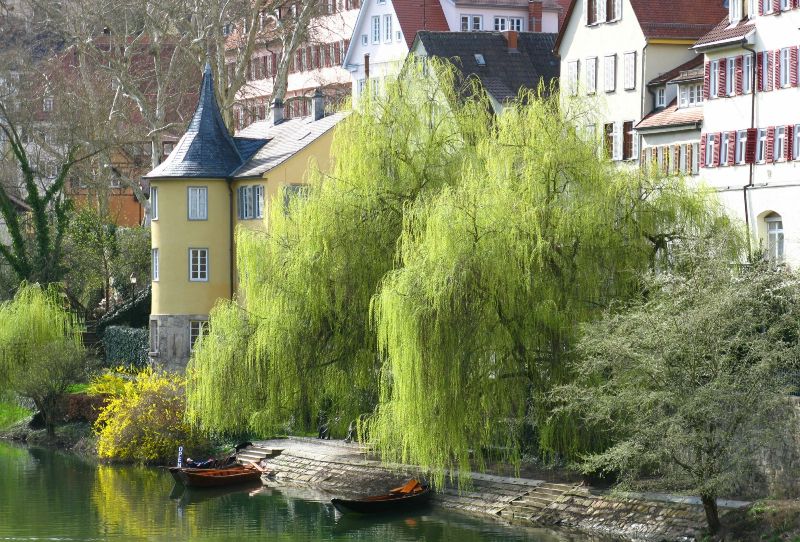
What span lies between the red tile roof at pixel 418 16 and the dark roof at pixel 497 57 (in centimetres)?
1701

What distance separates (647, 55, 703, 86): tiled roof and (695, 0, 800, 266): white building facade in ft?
11.3

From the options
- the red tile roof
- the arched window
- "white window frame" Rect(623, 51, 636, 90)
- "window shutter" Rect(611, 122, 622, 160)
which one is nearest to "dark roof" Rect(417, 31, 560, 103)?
"window shutter" Rect(611, 122, 622, 160)

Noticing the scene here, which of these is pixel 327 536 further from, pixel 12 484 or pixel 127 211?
pixel 127 211

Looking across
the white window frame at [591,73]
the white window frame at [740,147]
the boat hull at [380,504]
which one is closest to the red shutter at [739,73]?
the white window frame at [740,147]

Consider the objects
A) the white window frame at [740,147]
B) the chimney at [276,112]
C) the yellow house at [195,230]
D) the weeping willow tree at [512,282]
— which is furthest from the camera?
the chimney at [276,112]

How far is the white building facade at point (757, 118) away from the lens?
156 feet

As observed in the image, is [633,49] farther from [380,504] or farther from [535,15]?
[535,15]

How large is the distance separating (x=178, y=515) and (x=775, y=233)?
62.8 ft

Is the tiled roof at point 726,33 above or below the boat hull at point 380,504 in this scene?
above

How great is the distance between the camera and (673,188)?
4022cm

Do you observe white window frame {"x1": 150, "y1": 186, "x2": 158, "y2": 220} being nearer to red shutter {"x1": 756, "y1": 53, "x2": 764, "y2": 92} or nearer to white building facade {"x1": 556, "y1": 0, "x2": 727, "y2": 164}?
white building facade {"x1": 556, "y1": 0, "x2": 727, "y2": 164}

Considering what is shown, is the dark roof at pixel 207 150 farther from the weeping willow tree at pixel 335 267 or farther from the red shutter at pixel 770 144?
the red shutter at pixel 770 144

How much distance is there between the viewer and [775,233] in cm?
4828

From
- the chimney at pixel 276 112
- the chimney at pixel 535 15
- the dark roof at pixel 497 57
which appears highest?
the chimney at pixel 535 15
